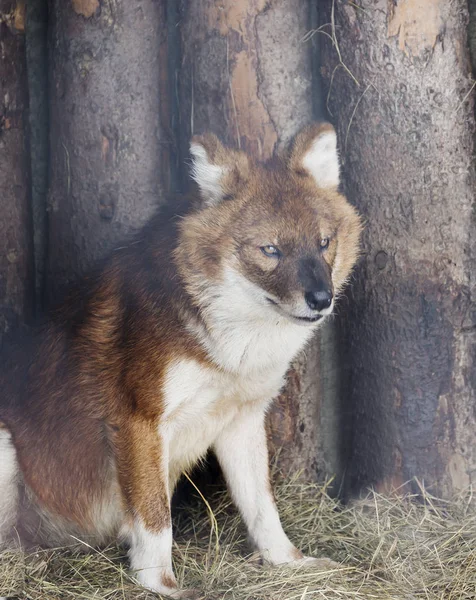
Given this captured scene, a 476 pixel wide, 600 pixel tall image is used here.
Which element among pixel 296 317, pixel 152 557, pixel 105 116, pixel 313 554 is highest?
pixel 105 116

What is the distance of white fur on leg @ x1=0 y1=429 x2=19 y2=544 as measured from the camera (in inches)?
184

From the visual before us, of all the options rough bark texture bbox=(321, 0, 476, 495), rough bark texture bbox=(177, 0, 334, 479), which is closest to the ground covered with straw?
rough bark texture bbox=(321, 0, 476, 495)

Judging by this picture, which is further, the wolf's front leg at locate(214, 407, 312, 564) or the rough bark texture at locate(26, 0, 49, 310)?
the rough bark texture at locate(26, 0, 49, 310)

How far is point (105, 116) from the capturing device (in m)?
5.09

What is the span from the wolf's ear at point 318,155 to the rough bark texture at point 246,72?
401 millimetres

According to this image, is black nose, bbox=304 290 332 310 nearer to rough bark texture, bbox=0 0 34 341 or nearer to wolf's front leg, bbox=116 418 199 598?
wolf's front leg, bbox=116 418 199 598

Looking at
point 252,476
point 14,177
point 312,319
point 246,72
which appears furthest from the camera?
point 14,177

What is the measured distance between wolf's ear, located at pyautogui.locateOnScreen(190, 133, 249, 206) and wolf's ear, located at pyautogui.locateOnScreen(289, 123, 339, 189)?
29 cm

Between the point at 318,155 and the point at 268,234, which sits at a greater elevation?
the point at 318,155

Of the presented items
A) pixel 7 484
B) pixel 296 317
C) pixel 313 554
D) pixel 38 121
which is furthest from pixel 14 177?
pixel 313 554

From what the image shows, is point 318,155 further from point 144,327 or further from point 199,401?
point 199,401

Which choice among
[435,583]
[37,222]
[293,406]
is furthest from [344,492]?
[37,222]

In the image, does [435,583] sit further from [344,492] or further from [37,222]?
[37,222]

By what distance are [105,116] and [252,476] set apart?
7.38 feet
